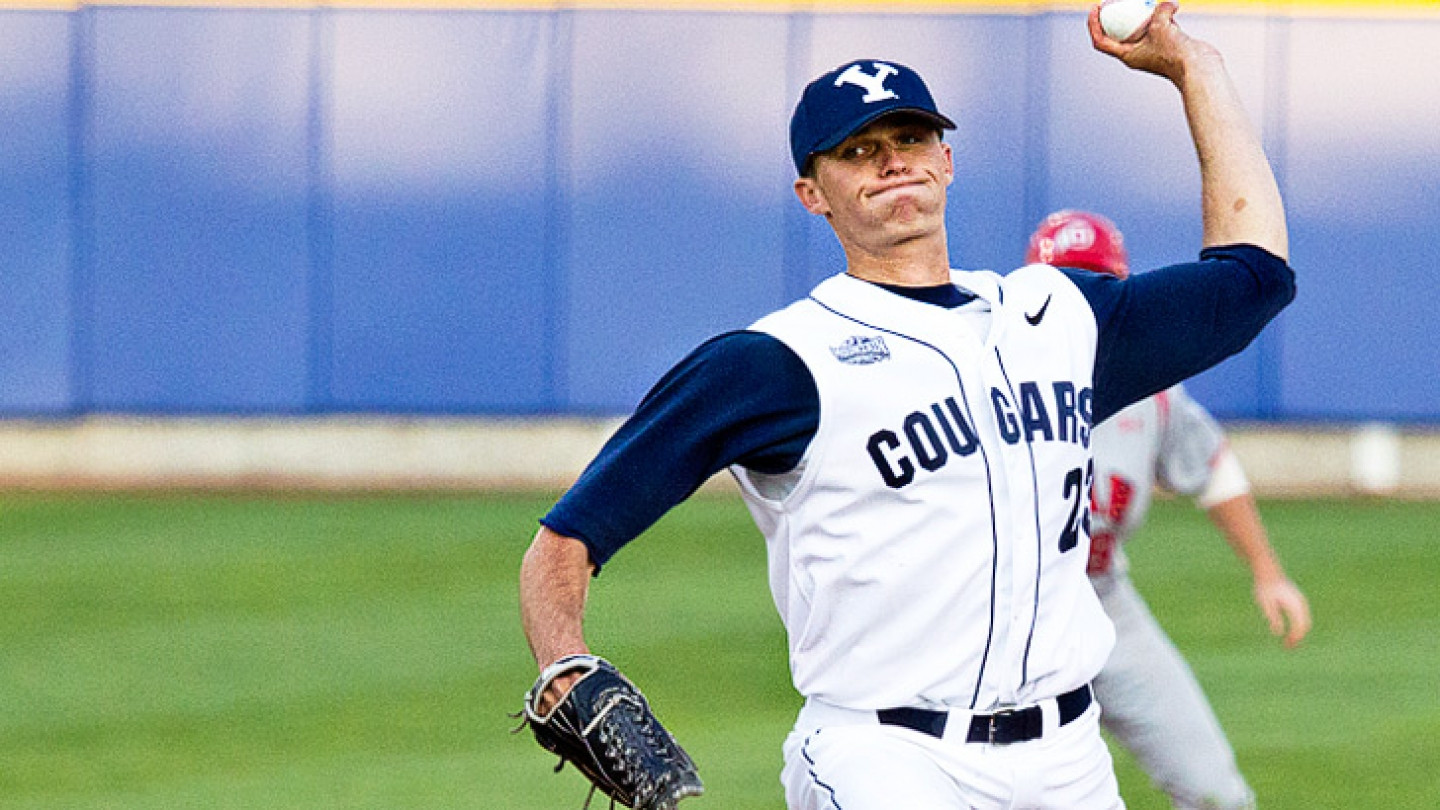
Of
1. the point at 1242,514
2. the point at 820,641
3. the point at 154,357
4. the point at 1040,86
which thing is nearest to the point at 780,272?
the point at 1040,86

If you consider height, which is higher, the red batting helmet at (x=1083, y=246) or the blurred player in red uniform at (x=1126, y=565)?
the red batting helmet at (x=1083, y=246)

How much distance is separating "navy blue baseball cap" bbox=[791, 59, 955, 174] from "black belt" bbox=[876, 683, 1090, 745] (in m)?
1.07

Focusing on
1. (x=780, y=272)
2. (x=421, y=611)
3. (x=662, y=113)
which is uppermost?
(x=662, y=113)

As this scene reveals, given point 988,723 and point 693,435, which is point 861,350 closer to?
point 693,435

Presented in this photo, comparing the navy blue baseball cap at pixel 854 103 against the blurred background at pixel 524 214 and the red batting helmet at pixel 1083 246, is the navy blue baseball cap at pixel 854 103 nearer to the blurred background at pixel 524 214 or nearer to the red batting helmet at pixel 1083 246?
the red batting helmet at pixel 1083 246

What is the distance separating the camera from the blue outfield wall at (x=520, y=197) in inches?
688

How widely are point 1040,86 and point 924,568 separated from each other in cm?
1403

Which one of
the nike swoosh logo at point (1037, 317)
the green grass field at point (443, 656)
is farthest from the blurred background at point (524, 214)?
the nike swoosh logo at point (1037, 317)

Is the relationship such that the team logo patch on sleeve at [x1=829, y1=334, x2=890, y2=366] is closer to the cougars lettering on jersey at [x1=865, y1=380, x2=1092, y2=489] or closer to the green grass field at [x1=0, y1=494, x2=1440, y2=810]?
the cougars lettering on jersey at [x1=865, y1=380, x2=1092, y2=489]

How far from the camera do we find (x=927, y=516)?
398cm

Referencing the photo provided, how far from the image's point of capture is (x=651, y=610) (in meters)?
11.5

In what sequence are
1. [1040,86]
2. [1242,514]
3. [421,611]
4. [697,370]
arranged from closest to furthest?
[697,370] < [1242,514] < [421,611] < [1040,86]

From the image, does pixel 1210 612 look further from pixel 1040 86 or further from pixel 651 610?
pixel 1040 86

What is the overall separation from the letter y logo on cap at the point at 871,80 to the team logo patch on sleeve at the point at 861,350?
1.50 feet
